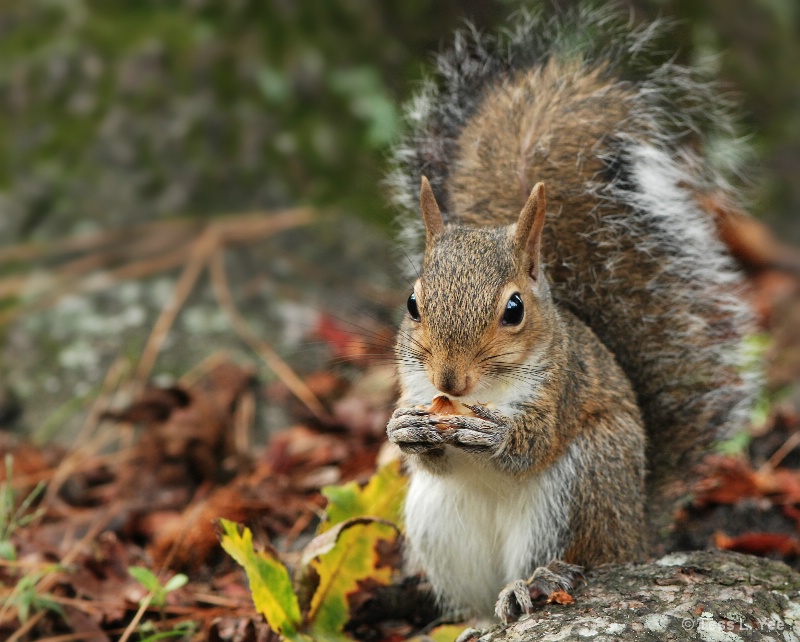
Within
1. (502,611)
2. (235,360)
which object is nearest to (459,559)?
(502,611)

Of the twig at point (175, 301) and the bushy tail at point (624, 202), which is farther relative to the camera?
the twig at point (175, 301)

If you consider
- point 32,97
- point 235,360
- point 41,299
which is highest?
point 32,97

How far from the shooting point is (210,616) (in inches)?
80.5

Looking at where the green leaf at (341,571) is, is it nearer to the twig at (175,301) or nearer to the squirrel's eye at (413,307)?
the squirrel's eye at (413,307)

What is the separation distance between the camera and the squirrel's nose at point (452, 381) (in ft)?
5.57

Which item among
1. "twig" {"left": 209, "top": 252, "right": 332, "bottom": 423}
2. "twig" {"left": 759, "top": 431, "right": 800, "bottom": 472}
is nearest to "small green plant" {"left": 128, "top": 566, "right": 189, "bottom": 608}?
"twig" {"left": 209, "top": 252, "right": 332, "bottom": 423}

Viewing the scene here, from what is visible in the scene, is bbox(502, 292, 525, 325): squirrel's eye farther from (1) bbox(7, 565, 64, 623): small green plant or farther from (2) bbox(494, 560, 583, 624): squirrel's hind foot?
(1) bbox(7, 565, 64, 623): small green plant

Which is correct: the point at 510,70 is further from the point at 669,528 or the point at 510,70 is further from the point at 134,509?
the point at 134,509

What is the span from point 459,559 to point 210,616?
55 centimetres

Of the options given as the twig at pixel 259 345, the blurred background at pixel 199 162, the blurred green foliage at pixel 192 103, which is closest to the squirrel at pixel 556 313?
the twig at pixel 259 345

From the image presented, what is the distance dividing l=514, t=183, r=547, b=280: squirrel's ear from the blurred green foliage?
1871 millimetres

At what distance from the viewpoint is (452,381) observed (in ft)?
5.57

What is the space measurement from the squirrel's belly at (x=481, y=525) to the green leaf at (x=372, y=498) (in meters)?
0.07

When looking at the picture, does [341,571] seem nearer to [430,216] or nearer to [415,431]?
[415,431]
